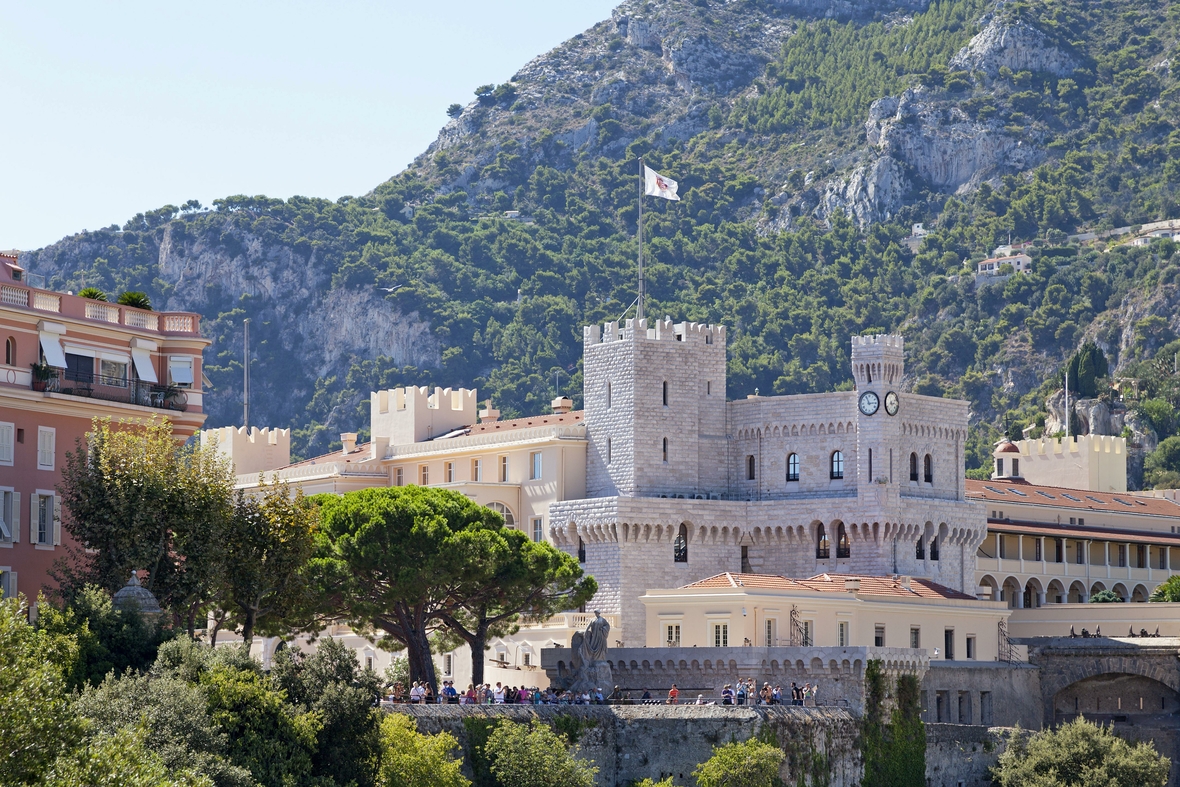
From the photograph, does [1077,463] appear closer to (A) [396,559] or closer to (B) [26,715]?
(A) [396,559]

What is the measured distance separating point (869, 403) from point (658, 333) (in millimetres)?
10822

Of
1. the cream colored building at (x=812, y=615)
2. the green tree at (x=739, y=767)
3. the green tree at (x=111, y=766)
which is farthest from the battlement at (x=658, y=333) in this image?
the green tree at (x=111, y=766)

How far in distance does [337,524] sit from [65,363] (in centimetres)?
1557

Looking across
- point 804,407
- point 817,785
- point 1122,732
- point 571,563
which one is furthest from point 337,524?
point 1122,732

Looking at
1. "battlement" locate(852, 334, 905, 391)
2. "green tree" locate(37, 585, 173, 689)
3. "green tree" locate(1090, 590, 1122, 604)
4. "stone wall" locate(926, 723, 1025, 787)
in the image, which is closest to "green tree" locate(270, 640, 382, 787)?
"green tree" locate(37, 585, 173, 689)

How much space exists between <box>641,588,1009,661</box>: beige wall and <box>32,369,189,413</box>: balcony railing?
2501cm

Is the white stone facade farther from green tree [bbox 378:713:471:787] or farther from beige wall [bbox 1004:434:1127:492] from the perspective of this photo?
beige wall [bbox 1004:434:1127:492]

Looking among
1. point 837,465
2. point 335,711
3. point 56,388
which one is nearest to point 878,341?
point 837,465

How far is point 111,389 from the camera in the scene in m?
78.8

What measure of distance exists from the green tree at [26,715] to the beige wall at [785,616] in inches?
1778

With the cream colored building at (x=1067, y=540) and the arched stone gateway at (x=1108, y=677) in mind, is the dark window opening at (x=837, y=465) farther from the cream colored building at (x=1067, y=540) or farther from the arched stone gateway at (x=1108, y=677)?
the arched stone gateway at (x=1108, y=677)

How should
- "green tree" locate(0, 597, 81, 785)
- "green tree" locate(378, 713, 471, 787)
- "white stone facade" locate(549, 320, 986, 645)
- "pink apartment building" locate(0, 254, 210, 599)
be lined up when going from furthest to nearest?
1. "white stone facade" locate(549, 320, 986, 645)
2. "pink apartment building" locate(0, 254, 210, 599)
3. "green tree" locate(378, 713, 471, 787)
4. "green tree" locate(0, 597, 81, 785)

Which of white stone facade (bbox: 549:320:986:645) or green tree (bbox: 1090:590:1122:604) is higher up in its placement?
white stone facade (bbox: 549:320:986:645)

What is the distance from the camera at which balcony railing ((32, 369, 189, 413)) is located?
75938mm
